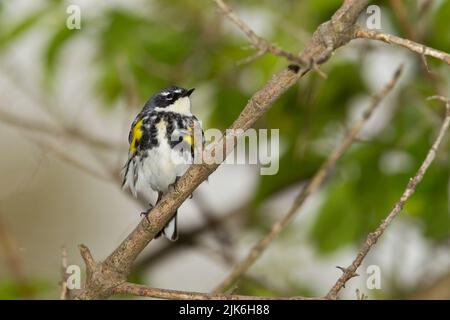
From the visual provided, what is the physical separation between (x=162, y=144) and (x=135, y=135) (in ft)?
0.40

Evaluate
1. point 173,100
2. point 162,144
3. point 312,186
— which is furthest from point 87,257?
point 312,186

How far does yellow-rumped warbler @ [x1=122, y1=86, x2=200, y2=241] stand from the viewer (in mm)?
1898

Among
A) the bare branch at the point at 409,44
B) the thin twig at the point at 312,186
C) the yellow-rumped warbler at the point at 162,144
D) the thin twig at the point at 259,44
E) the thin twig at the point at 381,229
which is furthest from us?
the thin twig at the point at 312,186

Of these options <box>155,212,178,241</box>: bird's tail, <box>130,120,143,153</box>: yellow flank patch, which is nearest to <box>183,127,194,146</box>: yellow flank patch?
<box>130,120,143,153</box>: yellow flank patch

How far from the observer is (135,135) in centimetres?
203

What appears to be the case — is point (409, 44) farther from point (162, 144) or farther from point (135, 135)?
point (135, 135)

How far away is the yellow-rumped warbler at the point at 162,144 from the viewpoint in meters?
1.90

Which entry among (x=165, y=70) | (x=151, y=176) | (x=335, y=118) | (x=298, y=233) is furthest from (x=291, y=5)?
(x=151, y=176)

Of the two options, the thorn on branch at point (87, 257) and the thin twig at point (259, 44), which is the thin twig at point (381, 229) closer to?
the thin twig at point (259, 44)

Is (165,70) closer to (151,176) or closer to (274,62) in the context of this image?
(274,62)

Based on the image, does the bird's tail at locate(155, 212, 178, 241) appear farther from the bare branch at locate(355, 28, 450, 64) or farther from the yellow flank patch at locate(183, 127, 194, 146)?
the bare branch at locate(355, 28, 450, 64)

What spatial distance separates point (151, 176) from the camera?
Answer: 1926 mm

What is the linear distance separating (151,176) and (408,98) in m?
1.23

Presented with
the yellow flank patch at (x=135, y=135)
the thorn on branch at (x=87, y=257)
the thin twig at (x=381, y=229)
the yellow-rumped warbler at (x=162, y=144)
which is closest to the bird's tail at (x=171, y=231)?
Result: the yellow-rumped warbler at (x=162, y=144)
